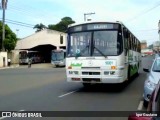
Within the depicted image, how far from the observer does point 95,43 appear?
1538 centimetres

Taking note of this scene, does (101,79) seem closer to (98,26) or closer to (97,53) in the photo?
(97,53)

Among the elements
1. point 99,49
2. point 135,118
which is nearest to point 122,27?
point 99,49

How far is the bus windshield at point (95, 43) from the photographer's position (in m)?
15.1

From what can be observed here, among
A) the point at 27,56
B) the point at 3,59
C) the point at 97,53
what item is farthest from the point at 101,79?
the point at 27,56

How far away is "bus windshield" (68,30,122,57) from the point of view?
15.1m

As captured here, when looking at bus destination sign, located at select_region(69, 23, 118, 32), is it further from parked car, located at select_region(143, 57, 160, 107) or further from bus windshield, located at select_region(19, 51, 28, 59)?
bus windshield, located at select_region(19, 51, 28, 59)

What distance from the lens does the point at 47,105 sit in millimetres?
11367

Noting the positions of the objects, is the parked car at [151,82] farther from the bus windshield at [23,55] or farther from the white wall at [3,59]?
the bus windshield at [23,55]

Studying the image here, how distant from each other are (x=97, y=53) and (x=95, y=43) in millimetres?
503

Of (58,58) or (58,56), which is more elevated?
A: (58,56)

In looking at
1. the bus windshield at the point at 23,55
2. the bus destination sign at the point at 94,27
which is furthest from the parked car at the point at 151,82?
the bus windshield at the point at 23,55

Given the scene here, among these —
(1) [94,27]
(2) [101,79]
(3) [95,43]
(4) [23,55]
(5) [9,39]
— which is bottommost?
(2) [101,79]

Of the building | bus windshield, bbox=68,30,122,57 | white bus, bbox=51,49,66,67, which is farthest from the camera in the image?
the building

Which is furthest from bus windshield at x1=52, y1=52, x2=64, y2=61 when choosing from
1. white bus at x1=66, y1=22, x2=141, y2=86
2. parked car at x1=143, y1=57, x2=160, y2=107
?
parked car at x1=143, y1=57, x2=160, y2=107
